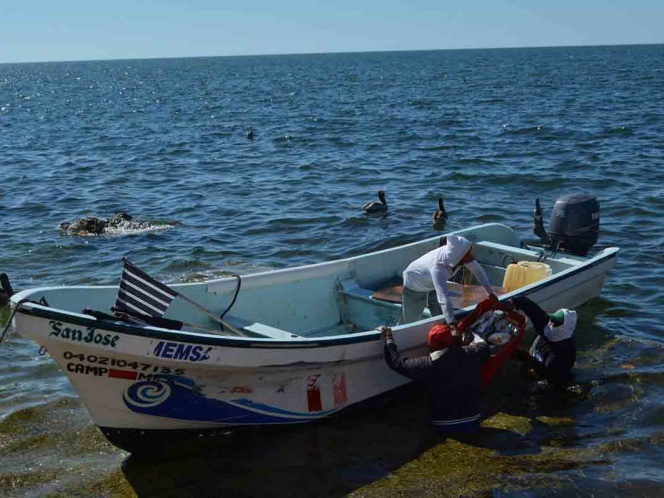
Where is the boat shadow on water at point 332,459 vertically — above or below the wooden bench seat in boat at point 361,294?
below

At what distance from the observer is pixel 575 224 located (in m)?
13.0

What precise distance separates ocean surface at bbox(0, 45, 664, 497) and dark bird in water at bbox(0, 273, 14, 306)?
231 millimetres

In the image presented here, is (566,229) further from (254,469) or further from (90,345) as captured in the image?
(90,345)

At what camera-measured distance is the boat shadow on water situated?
8.27 m

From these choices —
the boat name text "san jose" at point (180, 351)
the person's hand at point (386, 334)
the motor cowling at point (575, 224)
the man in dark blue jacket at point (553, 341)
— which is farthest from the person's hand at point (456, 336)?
the motor cowling at point (575, 224)

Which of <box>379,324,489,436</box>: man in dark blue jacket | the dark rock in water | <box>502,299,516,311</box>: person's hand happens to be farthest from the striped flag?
the dark rock in water

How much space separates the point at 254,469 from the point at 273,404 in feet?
2.52

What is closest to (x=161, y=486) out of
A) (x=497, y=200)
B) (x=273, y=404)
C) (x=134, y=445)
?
(x=134, y=445)

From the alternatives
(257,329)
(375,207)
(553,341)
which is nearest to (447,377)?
(553,341)

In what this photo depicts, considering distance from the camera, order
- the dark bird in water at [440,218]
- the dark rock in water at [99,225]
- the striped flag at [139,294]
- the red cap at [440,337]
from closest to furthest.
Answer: the striped flag at [139,294] < the red cap at [440,337] < the dark rock in water at [99,225] < the dark bird in water at [440,218]

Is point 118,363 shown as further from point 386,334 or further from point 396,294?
point 396,294

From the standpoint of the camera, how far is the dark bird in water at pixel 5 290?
13.3 meters

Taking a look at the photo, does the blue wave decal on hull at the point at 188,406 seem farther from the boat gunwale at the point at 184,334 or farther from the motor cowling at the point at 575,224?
the motor cowling at the point at 575,224

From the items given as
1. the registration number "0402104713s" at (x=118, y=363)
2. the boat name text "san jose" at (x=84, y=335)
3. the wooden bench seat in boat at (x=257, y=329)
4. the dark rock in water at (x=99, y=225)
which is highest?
the boat name text "san jose" at (x=84, y=335)
